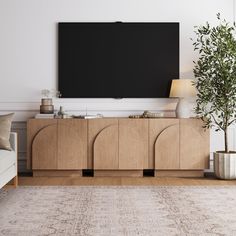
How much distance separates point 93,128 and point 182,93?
1175 mm

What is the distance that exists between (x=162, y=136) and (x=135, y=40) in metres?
1.33

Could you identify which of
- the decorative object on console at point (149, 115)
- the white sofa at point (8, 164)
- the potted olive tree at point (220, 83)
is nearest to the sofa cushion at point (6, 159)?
the white sofa at point (8, 164)

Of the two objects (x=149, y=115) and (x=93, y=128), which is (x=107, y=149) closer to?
(x=93, y=128)

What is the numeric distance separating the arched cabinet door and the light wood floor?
0.17 meters

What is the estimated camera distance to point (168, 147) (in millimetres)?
6234

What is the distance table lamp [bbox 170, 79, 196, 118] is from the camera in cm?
629

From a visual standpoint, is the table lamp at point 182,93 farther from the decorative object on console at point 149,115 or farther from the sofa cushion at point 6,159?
the sofa cushion at point 6,159

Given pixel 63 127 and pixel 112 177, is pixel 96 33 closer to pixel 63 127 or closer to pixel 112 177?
pixel 63 127

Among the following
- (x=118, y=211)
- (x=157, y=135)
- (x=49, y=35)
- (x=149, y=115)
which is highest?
(x=49, y=35)

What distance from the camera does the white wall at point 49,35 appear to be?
6617 mm

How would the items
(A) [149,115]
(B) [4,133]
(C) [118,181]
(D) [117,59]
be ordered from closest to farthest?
(B) [4,133] → (C) [118,181] → (A) [149,115] → (D) [117,59]

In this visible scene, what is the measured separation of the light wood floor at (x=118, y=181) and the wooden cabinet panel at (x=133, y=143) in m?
0.19

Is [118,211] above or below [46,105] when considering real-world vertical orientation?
below

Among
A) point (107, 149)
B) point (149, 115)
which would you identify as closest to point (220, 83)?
point (149, 115)
